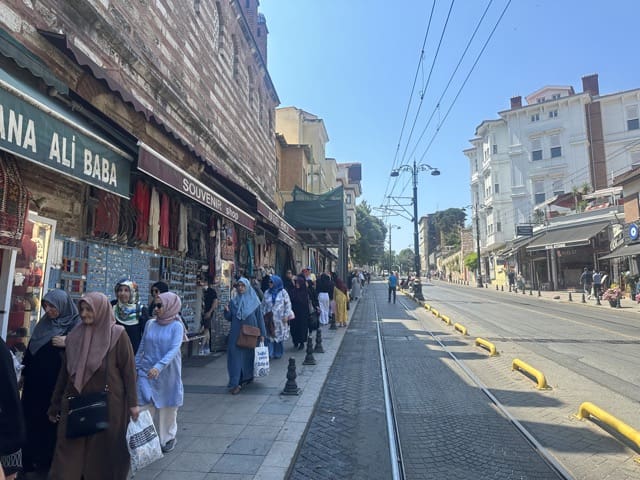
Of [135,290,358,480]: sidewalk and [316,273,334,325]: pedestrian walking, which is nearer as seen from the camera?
[135,290,358,480]: sidewalk

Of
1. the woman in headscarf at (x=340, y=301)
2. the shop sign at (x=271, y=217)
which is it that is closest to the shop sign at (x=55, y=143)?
the shop sign at (x=271, y=217)

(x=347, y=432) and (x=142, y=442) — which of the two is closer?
(x=142, y=442)

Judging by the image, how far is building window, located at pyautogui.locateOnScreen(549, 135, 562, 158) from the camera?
137 feet

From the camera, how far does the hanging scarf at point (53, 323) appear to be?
3.25 meters

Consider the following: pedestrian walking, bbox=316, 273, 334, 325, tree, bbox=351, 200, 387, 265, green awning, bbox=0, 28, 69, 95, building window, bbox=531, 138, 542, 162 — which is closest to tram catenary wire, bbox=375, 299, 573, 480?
green awning, bbox=0, 28, 69, 95

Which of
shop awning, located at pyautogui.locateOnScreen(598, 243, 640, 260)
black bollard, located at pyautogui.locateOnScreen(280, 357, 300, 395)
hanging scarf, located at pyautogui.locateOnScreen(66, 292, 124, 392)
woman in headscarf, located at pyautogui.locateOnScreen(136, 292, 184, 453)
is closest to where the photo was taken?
hanging scarf, located at pyautogui.locateOnScreen(66, 292, 124, 392)

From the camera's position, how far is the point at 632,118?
38750 millimetres

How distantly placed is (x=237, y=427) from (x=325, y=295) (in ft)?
30.8

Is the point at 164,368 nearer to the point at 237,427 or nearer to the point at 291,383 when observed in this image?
the point at 237,427

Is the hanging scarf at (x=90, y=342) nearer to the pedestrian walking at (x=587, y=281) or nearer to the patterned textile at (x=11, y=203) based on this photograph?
the patterned textile at (x=11, y=203)

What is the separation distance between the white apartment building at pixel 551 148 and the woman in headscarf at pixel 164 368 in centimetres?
4144

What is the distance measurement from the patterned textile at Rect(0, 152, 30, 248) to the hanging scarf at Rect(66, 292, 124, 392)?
124cm

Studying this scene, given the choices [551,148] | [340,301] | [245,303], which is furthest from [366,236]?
[245,303]

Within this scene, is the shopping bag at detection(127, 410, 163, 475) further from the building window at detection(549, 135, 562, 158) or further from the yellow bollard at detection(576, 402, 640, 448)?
the building window at detection(549, 135, 562, 158)
